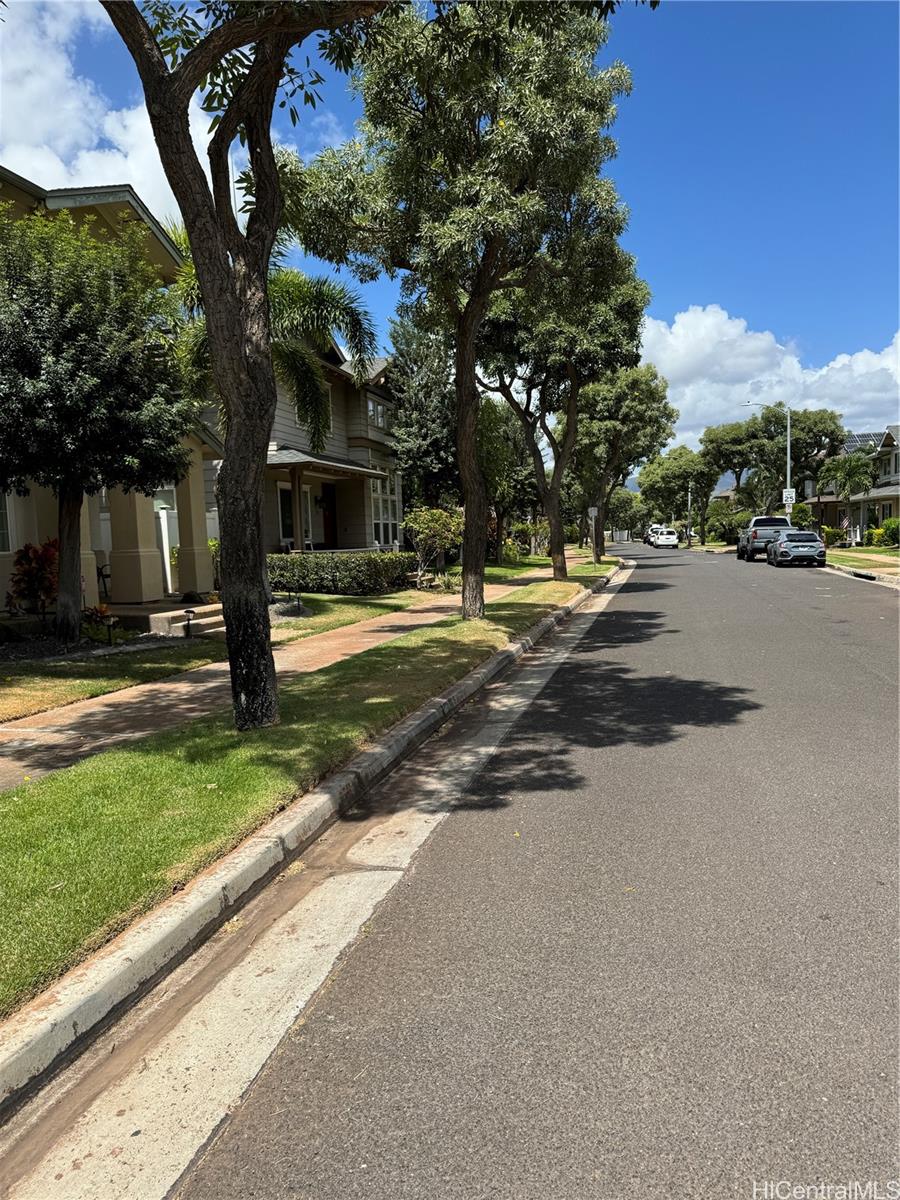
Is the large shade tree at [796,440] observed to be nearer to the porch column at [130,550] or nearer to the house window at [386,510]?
the house window at [386,510]

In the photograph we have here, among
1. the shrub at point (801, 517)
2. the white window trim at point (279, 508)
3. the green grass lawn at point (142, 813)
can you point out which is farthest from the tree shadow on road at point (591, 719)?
the shrub at point (801, 517)

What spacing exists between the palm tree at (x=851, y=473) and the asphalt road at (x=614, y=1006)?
166 ft

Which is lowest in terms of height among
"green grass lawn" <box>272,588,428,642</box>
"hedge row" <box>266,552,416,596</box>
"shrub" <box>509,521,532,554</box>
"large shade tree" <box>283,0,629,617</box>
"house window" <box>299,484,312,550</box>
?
"green grass lawn" <box>272,588,428,642</box>

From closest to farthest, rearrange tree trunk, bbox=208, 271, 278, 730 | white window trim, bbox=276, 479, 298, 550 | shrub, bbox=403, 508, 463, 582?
tree trunk, bbox=208, 271, 278, 730 < white window trim, bbox=276, 479, 298, 550 < shrub, bbox=403, 508, 463, 582

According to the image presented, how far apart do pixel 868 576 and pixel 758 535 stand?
44.9 ft

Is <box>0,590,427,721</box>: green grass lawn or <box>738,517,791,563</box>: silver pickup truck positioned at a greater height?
<box>738,517,791,563</box>: silver pickup truck

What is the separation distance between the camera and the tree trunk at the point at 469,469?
1462 cm

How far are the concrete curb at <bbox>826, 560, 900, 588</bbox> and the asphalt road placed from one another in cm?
2035

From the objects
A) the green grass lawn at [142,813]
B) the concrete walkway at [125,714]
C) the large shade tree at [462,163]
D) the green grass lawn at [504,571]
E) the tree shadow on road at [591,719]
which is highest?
the large shade tree at [462,163]

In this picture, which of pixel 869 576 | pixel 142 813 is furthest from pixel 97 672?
pixel 869 576

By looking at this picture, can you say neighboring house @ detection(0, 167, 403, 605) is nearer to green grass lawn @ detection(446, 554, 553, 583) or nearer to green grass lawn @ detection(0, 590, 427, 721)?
green grass lawn @ detection(0, 590, 427, 721)

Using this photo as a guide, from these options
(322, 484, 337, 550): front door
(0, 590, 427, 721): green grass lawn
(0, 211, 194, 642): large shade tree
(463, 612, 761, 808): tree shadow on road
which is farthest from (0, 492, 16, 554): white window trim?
(322, 484, 337, 550): front door

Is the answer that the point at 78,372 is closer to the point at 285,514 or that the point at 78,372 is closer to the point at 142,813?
the point at 142,813

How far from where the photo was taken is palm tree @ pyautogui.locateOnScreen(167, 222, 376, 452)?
14.5 m
